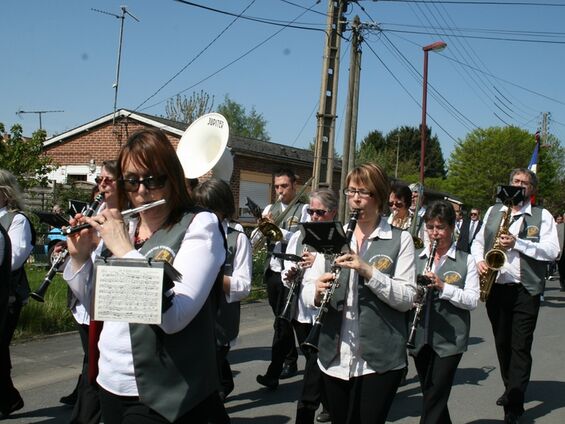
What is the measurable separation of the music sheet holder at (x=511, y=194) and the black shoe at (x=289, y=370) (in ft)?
9.36

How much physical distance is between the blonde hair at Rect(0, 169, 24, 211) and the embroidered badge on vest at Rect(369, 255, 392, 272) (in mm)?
3056

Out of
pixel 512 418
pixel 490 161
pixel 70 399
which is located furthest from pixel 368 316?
pixel 490 161

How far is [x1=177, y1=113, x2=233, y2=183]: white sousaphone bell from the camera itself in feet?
19.1

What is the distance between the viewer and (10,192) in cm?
507

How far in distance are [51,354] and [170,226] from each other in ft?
17.5

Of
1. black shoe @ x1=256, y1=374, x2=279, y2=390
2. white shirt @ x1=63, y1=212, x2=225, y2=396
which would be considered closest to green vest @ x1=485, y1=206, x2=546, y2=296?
black shoe @ x1=256, y1=374, x2=279, y2=390

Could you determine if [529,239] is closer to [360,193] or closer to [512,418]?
[512,418]

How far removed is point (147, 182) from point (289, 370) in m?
4.85

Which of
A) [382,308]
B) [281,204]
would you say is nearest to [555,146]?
[281,204]

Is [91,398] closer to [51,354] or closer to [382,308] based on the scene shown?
[382,308]

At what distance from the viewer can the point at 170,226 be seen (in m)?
2.49

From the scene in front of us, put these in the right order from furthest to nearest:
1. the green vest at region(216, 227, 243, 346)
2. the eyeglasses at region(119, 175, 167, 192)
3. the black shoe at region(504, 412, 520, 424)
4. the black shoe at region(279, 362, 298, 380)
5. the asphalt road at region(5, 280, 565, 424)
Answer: the black shoe at region(279, 362, 298, 380) → the asphalt road at region(5, 280, 565, 424) → the black shoe at region(504, 412, 520, 424) → the green vest at region(216, 227, 243, 346) → the eyeglasses at region(119, 175, 167, 192)

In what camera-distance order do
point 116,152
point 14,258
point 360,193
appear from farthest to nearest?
point 116,152 < point 14,258 < point 360,193

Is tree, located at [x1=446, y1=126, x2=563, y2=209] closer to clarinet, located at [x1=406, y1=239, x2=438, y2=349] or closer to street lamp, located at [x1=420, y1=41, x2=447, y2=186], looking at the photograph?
street lamp, located at [x1=420, y1=41, x2=447, y2=186]
